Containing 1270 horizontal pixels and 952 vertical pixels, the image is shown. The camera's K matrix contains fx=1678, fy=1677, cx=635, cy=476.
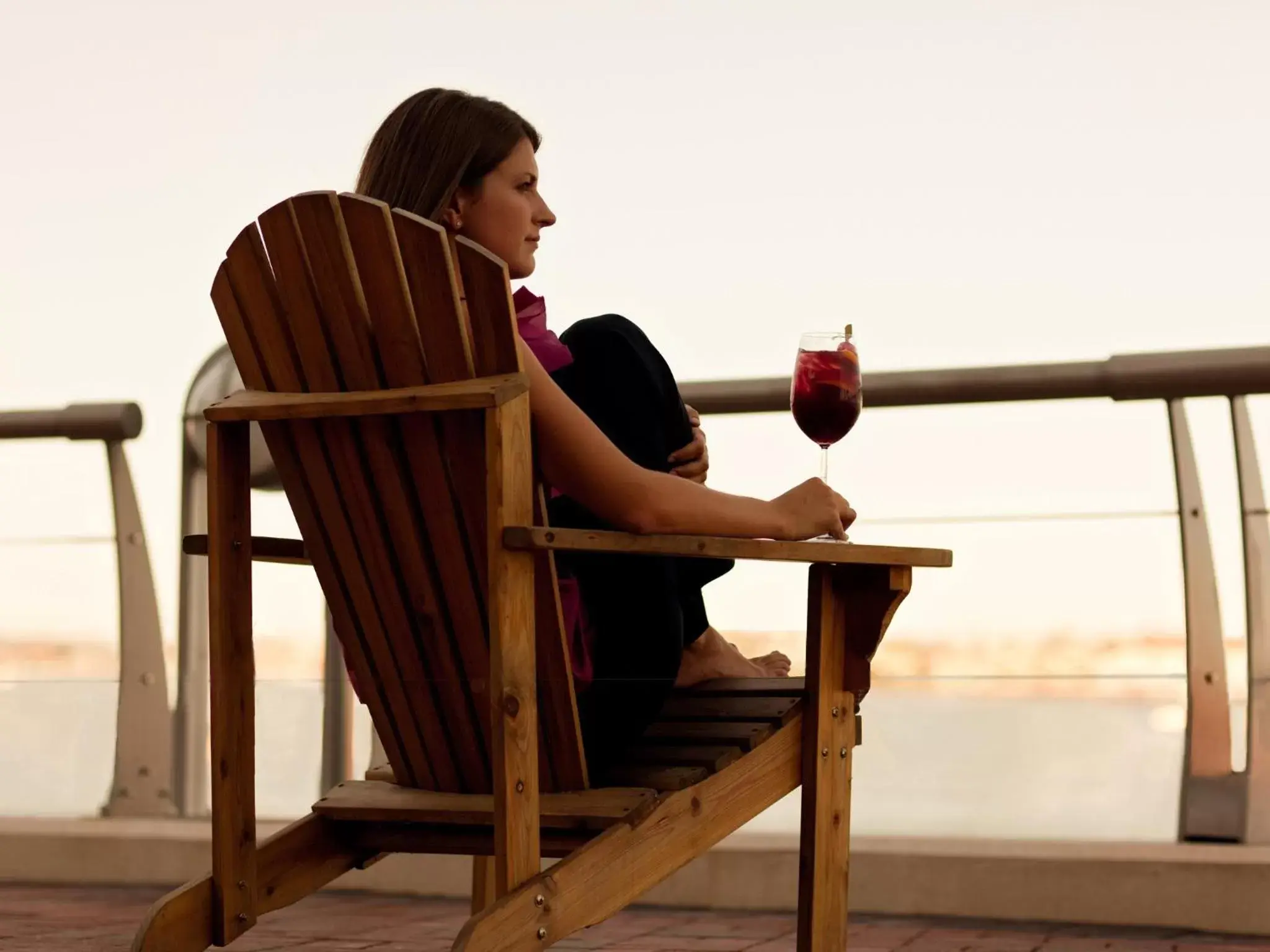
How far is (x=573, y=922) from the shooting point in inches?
74.2

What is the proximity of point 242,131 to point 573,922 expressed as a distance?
29.6 metres

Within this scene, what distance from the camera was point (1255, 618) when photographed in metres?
3.37

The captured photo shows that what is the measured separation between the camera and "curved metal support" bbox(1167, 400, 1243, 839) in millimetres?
3311

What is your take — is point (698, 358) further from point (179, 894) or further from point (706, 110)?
point (179, 894)

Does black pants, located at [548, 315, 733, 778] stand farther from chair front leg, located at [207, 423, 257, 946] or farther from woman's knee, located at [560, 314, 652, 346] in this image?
chair front leg, located at [207, 423, 257, 946]

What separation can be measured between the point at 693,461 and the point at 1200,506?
5.58 feet

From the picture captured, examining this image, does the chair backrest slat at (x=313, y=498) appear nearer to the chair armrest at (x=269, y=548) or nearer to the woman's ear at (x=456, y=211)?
the chair armrest at (x=269, y=548)

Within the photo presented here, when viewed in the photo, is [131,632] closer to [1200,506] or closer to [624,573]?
[624,573]

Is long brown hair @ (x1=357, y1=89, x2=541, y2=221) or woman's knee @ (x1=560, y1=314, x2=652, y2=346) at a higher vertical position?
long brown hair @ (x1=357, y1=89, x2=541, y2=221)

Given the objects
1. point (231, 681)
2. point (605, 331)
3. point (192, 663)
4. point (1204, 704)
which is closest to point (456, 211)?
point (605, 331)

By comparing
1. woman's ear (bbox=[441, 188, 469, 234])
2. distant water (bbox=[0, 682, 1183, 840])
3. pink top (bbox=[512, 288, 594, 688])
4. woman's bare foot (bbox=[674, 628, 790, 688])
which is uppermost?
woman's ear (bbox=[441, 188, 469, 234])

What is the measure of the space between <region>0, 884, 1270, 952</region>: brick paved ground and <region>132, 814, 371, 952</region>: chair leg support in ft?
2.60

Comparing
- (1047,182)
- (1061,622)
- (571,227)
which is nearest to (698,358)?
(571,227)

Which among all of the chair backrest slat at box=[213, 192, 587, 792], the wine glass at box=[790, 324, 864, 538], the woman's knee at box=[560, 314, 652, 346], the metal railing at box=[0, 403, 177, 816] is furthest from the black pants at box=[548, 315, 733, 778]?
the metal railing at box=[0, 403, 177, 816]
